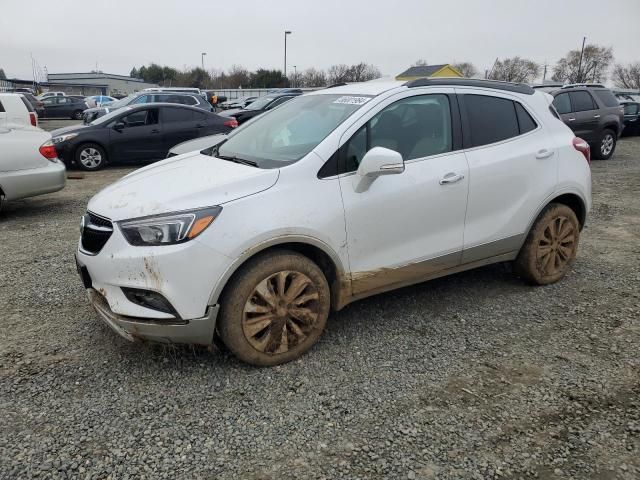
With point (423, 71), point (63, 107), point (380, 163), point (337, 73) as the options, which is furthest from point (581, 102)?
point (337, 73)

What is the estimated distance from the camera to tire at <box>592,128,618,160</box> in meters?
12.3

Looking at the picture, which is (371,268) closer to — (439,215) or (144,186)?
(439,215)

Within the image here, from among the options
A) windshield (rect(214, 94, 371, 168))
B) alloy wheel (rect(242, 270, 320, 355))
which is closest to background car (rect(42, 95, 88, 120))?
windshield (rect(214, 94, 371, 168))

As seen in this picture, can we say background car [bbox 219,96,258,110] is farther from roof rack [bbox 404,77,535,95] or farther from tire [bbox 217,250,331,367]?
tire [bbox 217,250,331,367]

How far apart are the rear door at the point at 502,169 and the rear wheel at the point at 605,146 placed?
9.75 m

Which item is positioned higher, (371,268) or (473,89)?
(473,89)

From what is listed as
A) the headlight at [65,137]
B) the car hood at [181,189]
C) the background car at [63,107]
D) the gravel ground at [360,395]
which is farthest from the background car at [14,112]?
the background car at [63,107]

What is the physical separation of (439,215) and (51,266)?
375 cm

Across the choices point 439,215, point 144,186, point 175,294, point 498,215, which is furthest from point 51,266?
point 498,215

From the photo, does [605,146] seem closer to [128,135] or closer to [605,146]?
[605,146]

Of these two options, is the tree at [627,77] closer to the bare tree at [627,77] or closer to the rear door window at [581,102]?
the bare tree at [627,77]

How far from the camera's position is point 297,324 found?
3.14 metres

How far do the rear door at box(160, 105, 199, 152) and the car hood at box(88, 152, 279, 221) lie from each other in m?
8.32

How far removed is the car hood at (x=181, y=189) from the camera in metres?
2.83
